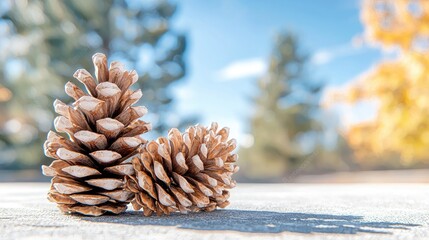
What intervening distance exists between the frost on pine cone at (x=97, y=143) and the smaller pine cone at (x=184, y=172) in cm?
3

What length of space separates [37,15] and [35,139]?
2.36m

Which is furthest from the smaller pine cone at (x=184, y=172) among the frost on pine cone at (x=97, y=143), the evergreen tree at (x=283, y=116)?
the evergreen tree at (x=283, y=116)

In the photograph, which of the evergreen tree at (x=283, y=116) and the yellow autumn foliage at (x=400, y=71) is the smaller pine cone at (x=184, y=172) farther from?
the evergreen tree at (x=283, y=116)

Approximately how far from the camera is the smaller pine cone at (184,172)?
2.05 feet

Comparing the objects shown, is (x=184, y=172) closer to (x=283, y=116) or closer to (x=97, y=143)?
(x=97, y=143)

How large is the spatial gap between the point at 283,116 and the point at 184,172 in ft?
34.2

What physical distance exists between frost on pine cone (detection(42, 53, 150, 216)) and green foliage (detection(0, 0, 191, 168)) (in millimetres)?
7215

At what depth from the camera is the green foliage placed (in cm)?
766

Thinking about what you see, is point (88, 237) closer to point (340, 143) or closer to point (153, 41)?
point (153, 41)

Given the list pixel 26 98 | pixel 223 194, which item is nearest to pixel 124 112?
pixel 223 194

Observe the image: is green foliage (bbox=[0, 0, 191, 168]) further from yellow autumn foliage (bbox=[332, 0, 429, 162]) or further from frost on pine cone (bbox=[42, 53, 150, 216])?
frost on pine cone (bbox=[42, 53, 150, 216])

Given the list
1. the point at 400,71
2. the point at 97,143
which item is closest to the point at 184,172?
the point at 97,143

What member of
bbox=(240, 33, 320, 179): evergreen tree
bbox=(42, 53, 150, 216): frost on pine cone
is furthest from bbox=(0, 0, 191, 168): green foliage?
bbox=(42, 53, 150, 216): frost on pine cone

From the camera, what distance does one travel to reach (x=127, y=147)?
681 mm
